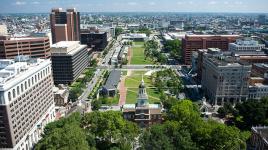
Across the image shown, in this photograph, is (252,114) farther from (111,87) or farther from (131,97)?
(111,87)

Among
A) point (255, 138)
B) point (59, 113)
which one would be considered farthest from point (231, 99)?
point (59, 113)

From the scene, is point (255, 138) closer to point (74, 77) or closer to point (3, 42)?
point (74, 77)

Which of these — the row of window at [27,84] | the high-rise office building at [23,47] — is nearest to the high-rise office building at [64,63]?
the high-rise office building at [23,47]

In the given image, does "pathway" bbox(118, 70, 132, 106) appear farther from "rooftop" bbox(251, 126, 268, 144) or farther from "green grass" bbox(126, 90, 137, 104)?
"rooftop" bbox(251, 126, 268, 144)

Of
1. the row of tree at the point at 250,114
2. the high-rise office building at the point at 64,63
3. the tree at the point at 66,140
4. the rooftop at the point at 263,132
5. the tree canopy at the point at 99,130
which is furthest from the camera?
the high-rise office building at the point at 64,63

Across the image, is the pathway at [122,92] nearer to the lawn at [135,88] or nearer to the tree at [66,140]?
the lawn at [135,88]
